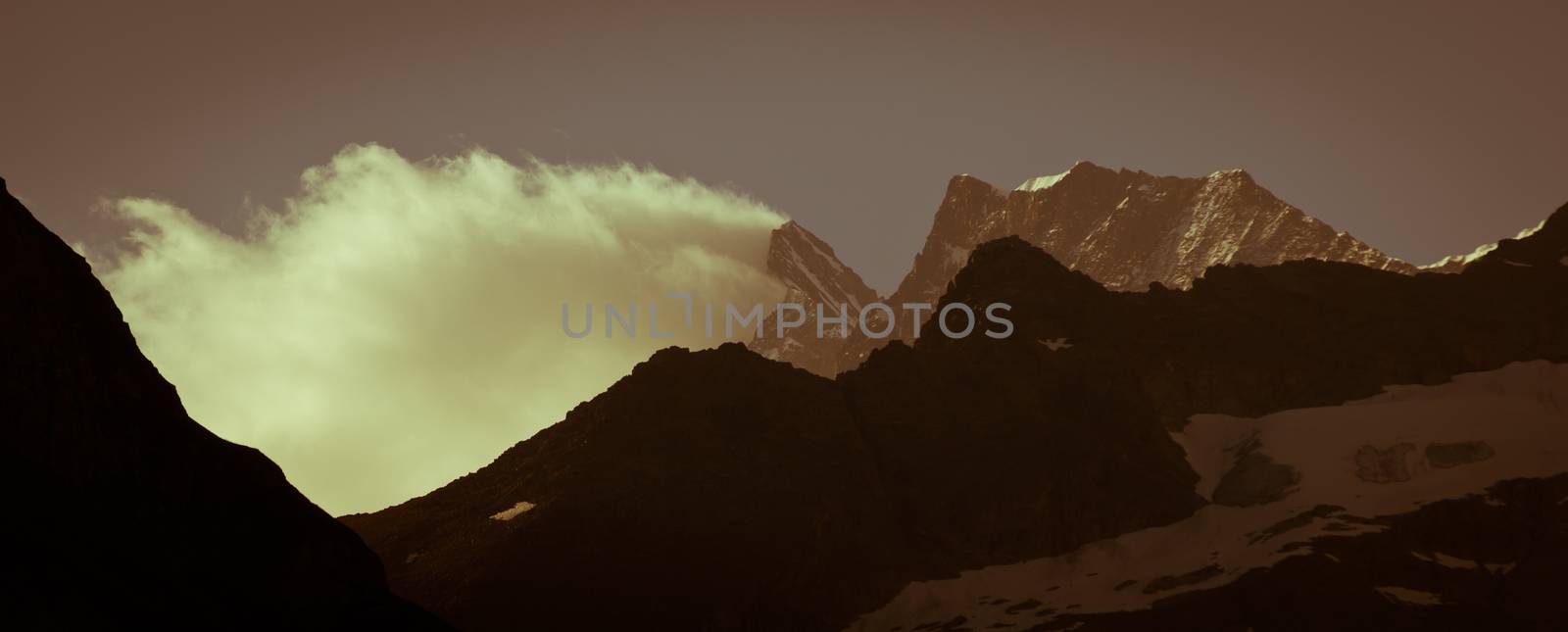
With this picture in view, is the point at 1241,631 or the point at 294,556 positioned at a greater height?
the point at 294,556

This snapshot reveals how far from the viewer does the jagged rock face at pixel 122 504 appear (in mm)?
110875

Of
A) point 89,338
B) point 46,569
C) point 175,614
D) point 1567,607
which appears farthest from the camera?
point 1567,607

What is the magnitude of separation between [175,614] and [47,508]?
11.4 meters

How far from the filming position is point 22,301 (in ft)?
394

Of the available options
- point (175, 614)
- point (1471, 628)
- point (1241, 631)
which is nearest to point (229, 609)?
point (175, 614)

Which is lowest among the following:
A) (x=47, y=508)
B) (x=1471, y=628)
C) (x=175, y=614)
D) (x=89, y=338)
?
(x=1471, y=628)

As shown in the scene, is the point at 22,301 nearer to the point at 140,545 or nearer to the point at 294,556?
the point at 140,545

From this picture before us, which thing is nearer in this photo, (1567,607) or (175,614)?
(175,614)

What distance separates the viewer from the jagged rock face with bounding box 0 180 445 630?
111 meters

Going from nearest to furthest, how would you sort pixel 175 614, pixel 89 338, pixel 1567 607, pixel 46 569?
pixel 46 569
pixel 175 614
pixel 89 338
pixel 1567 607

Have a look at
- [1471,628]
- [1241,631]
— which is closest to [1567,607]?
[1471,628]

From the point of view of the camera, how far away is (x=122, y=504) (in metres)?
121

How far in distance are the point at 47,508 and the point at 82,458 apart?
6.69 metres

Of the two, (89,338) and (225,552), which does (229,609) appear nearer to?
(225,552)
